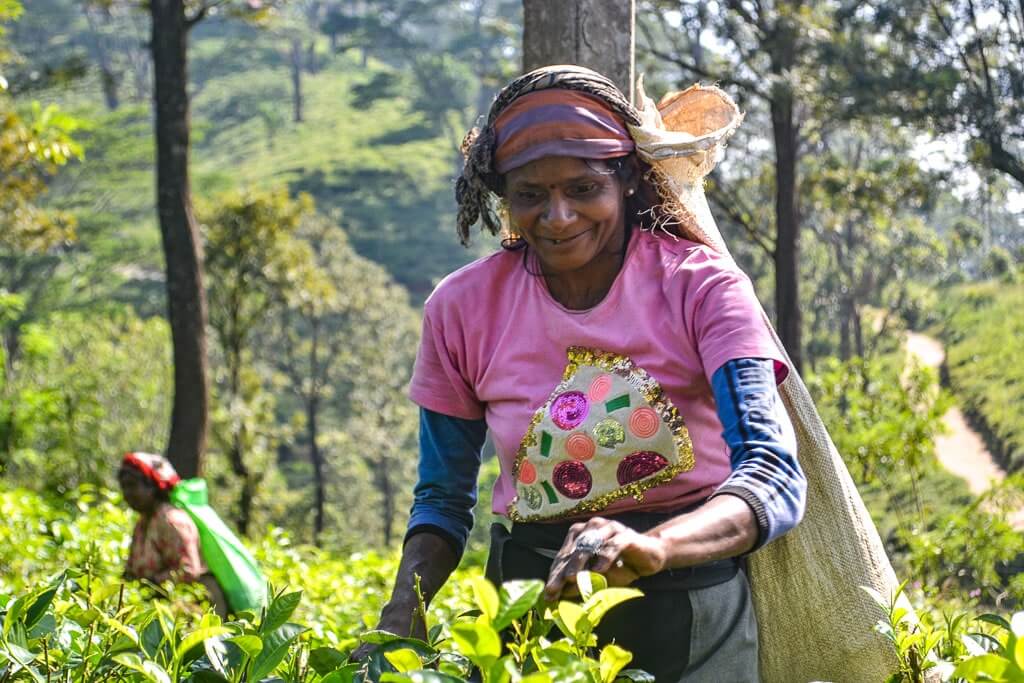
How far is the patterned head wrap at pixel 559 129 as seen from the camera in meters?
1.90

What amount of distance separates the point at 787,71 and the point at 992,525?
5396mm

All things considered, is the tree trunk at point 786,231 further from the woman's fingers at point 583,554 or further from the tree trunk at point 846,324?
the tree trunk at point 846,324

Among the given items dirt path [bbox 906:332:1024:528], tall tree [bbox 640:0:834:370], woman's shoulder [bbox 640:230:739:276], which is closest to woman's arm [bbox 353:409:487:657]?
woman's shoulder [bbox 640:230:739:276]

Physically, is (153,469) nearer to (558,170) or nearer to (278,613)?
(558,170)

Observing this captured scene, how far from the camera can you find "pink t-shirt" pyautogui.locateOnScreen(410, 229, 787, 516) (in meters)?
1.83

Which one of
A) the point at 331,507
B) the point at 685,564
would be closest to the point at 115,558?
the point at 685,564

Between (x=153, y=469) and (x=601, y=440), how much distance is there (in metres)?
4.36

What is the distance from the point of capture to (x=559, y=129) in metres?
1.91

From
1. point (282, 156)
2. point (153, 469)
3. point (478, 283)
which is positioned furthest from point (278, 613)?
point (282, 156)

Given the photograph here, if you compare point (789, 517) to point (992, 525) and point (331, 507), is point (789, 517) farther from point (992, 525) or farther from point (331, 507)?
point (331, 507)

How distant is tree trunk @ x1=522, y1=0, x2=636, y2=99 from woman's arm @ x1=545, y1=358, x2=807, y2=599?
1643mm

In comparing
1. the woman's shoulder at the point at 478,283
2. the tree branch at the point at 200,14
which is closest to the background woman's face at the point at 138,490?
the tree branch at the point at 200,14

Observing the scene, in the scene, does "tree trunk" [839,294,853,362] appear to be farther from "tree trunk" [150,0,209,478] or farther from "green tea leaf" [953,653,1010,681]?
"green tea leaf" [953,653,1010,681]

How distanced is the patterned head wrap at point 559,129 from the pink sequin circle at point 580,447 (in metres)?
0.40
